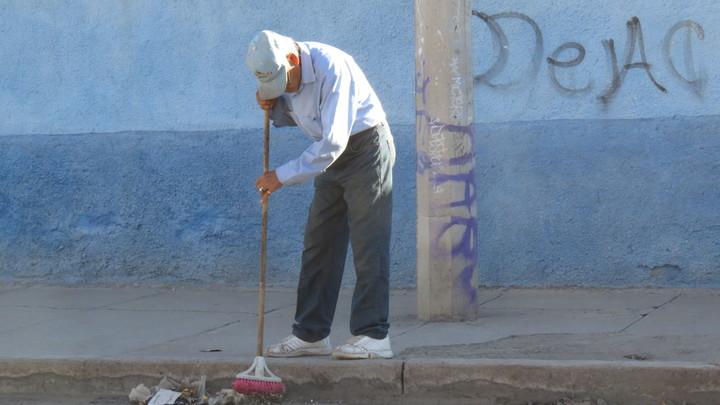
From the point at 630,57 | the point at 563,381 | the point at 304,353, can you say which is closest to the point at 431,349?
the point at 304,353

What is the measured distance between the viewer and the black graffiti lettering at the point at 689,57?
672 centimetres

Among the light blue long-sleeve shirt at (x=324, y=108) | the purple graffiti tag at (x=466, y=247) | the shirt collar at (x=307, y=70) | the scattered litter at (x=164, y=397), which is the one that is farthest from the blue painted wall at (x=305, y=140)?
the scattered litter at (x=164, y=397)

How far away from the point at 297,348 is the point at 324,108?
1246 mm

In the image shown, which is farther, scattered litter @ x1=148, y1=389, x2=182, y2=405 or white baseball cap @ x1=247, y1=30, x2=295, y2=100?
scattered litter @ x1=148, y1=389, x2=182, y2=405

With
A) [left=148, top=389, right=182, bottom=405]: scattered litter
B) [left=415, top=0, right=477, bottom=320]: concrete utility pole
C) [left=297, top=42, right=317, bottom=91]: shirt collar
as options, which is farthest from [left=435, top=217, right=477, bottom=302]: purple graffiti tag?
[left=148, top=389, right=182, bottom=405]: scattered litter

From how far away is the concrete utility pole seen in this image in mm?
5871

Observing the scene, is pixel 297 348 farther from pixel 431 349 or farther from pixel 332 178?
pixel 332 178

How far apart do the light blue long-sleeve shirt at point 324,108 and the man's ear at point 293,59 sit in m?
0.03

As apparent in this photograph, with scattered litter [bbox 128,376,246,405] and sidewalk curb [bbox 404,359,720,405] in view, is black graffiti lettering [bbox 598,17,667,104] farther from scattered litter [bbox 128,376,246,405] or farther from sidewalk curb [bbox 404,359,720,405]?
scattered litter [bbox 128,376,246,405]

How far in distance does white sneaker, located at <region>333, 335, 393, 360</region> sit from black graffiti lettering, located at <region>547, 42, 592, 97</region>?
8.93ft

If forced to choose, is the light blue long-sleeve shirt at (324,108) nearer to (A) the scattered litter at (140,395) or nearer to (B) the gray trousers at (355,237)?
(B) the gray trousers at (355,237)

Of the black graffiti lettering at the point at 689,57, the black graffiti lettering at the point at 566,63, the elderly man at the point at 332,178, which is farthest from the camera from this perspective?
the black graffiti lettering at the point at 566,63

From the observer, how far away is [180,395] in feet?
15.7

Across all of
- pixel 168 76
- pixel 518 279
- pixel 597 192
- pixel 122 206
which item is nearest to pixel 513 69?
pixel 597 192
